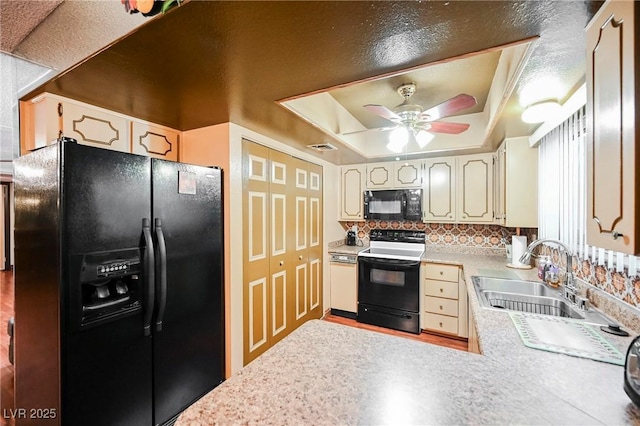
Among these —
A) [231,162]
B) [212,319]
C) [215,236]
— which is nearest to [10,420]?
[212,319]

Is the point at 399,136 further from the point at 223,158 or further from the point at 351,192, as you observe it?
the point at 351,192

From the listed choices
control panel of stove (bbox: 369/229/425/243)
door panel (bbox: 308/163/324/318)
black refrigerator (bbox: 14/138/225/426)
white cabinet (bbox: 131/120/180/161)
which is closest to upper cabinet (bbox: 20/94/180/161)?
white cabinet (bbox: 131/120/180/161)

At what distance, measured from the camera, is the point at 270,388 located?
0.73m

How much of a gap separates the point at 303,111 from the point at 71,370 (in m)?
1.94

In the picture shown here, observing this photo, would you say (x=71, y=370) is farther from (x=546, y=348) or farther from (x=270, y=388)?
(x=546, y=348)

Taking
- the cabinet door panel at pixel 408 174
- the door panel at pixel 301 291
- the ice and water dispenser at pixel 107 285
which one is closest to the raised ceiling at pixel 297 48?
the ice and water dispenser at pixel 107 285

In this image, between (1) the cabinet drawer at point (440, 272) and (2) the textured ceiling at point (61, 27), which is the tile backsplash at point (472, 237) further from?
(2) the textured ceiling at point (61, 27)

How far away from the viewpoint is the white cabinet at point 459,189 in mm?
3055

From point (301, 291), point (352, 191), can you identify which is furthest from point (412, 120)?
point (301, 291)

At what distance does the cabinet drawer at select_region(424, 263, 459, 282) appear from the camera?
293 cm

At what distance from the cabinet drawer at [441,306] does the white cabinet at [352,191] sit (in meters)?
1.35

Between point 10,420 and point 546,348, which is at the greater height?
point 546,348

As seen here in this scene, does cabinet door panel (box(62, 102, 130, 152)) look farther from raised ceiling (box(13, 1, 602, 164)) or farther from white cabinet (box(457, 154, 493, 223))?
white cabinet (box(457, 154, 493, 223))

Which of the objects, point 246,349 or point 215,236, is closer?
point 215,236
